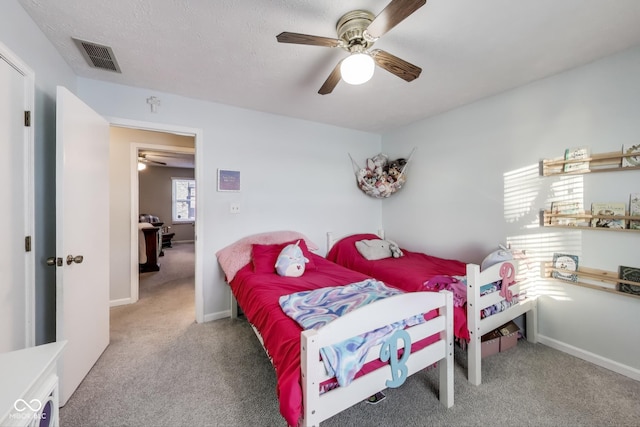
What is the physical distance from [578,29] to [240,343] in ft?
11.0

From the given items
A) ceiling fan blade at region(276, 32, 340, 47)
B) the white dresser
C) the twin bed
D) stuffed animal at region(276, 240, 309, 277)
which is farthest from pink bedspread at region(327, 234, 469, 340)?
the white dresser

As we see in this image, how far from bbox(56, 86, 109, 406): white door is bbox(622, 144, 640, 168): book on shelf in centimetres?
376

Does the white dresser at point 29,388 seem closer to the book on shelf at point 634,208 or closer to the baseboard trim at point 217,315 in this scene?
the baseboard trim at point 217,315

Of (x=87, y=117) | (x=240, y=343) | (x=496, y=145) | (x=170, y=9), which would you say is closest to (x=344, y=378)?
(x=240, y=343)

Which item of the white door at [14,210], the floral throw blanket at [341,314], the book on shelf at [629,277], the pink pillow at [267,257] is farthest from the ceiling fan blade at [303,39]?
the book on shelf at [629,277]

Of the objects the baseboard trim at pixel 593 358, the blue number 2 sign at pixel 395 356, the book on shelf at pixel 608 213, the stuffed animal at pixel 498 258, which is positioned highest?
the book on shelf at pixel 608 213

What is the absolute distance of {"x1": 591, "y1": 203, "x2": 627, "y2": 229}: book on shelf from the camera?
1784 millimetres

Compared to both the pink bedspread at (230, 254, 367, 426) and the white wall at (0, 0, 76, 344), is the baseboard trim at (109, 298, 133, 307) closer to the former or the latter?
the white wall at (0, 0, 76, 344)

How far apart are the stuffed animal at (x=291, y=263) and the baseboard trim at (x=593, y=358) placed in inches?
87.2

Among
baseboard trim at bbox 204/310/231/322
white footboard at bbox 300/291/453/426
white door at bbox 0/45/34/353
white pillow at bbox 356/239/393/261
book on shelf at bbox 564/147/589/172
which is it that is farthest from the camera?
white pillow at bbox 356/239/393/261

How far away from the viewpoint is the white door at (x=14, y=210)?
1244 mm

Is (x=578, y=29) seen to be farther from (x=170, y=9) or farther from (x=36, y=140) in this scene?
(x=36, y=140)

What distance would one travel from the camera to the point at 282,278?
2146 millimetres

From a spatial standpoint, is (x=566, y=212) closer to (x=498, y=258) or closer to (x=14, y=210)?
(x=498, y=258)
